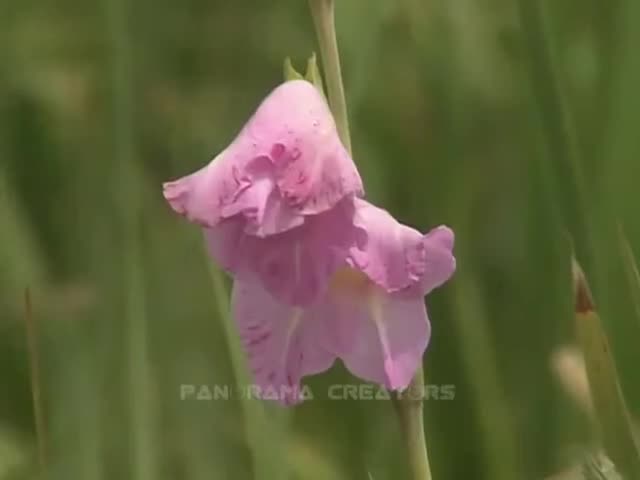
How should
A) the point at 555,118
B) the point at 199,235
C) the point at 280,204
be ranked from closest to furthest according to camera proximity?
the point at 280,204 < the point at 555,118 < the point at 199,235

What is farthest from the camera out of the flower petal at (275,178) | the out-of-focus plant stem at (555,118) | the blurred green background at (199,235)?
the blurred green background at (199,235)

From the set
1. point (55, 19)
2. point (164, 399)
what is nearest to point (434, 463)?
point (164, 399)

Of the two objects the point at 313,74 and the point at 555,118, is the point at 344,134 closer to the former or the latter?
the point at 313,74

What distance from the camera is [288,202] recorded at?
14.4 inches

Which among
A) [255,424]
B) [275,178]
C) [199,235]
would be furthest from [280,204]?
[199,235]

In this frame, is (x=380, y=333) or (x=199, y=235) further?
(x=199, y=235)

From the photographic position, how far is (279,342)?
0.41 metres

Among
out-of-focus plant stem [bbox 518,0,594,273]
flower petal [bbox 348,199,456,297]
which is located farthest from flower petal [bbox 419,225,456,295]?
out-of-focus plant stem [bbox 518,0,594,273]

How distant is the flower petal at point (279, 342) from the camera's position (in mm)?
408

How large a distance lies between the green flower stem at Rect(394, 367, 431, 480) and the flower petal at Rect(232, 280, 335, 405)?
27 millimetres

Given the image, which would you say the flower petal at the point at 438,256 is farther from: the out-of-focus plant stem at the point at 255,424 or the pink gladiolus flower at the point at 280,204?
the out-of-focus plant stem at the point at 255,424

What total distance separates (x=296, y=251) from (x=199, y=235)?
15.0 inches

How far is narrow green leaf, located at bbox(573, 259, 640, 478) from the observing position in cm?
44

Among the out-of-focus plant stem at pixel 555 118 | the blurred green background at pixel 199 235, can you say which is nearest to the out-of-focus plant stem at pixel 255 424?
the blurred green background at pixel 199 235
